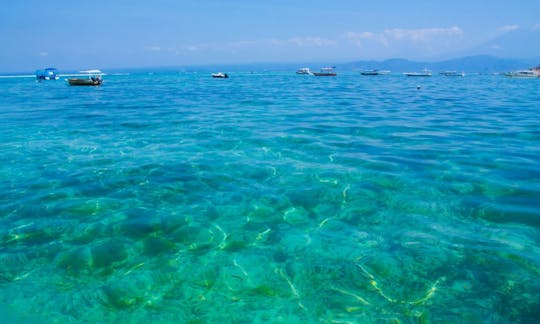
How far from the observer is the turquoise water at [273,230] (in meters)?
4.52

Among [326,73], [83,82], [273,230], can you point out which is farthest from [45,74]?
[273,230]

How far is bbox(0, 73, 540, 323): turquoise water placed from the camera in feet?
14.8

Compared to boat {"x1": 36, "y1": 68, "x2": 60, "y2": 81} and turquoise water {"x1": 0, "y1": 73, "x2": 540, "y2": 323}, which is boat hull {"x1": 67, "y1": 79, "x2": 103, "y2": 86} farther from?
turquoise water {"x1": 0, "y1": 73, "x2": 540, "y2": 323}

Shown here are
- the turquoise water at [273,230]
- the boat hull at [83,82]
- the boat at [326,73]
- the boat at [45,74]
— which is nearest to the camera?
the turquoise water at [273,230]

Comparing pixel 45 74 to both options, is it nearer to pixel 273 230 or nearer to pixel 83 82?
pixel 83 82

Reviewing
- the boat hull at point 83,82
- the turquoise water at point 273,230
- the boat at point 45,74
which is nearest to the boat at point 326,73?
the boat hull at point 83,82

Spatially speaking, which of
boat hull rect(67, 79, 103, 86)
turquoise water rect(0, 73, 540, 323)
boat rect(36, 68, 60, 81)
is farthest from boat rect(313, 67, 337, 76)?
turquoise water rect(0, 73, 540, 323)

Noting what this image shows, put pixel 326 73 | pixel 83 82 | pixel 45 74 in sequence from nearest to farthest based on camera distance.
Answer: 1. pixel 83 82
2. pixel 45 74
3. pixel 326 73

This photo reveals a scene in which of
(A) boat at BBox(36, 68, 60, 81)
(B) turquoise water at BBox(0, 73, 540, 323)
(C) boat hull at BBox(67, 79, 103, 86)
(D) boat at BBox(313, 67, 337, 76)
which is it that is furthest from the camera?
(D) boat at BBox(313, 67, 337, 76)

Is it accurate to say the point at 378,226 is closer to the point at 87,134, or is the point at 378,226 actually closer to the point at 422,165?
the point at 422,165

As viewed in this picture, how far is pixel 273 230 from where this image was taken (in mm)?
6477

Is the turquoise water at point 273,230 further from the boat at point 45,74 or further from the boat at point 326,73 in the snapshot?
the boat at point 45,74

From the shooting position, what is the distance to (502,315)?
4.23 meters

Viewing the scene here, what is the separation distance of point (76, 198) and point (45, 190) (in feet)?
3.87
